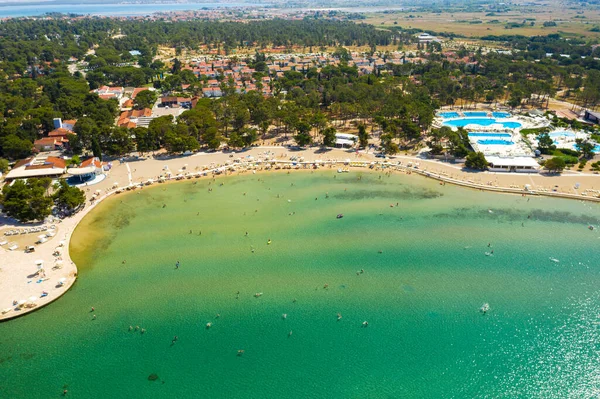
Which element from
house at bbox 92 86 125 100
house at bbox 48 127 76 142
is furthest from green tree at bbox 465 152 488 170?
house at bbox 92 86 125 100

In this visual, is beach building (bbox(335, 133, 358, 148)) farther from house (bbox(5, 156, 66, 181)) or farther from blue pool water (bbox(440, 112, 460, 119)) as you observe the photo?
house (bbox(5, 156, 66, 181))

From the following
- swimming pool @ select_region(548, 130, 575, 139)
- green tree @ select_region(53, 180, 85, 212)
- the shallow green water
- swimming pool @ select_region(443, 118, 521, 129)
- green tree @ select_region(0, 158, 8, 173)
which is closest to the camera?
the shallow green water

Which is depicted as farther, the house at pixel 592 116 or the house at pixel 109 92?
the house at pixel 109 92

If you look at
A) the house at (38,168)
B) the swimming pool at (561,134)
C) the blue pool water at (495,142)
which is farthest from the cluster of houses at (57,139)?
the swimming pool at (561,134)

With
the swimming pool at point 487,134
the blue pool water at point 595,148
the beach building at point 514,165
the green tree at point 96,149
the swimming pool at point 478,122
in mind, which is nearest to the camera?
the beach building at point 514,165

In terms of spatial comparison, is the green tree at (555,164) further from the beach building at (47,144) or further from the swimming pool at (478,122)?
the beach building at (47,144)

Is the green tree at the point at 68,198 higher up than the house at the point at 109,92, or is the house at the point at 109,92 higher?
the house at the point at 109,92
